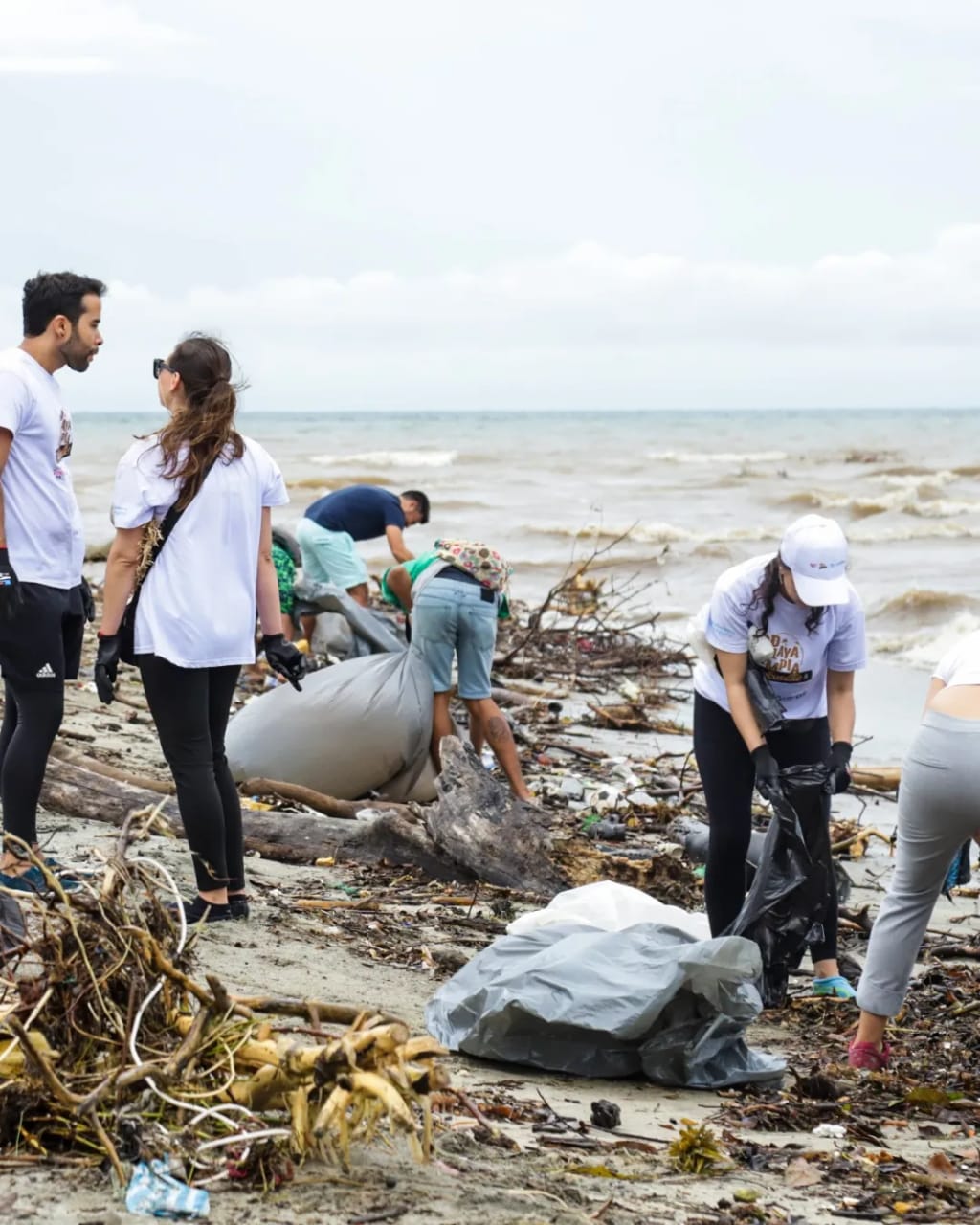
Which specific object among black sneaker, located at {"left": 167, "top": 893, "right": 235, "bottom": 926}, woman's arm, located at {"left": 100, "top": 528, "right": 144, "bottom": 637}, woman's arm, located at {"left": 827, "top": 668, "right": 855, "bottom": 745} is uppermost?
woman's arm, located at {"left": 100, "top": 528, "right": 144, "bottom": 637}

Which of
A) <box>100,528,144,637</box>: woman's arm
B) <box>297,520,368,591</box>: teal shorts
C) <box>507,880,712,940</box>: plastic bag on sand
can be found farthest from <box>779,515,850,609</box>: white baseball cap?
<box>297,520,368,591</box>: teal shorts

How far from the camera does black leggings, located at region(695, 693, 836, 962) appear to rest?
4301mm

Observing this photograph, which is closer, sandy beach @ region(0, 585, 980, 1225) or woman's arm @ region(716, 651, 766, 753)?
sandy beach @ region(0, 585, 980, 1225)

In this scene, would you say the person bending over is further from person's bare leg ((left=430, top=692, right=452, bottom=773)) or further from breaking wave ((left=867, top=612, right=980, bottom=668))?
breaking wave ((left=867, top=612, right=980, bottom=668))

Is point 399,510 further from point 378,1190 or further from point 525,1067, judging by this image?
point 378,1190

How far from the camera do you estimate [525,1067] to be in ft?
10.7

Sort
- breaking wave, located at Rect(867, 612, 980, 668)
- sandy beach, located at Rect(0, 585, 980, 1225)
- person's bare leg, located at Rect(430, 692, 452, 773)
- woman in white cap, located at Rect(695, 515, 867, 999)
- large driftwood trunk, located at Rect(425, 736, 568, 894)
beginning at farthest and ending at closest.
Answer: breaking wave, located at Rect(867, 612, 980, 668)
person's bare leg, located at Rect(430, 692, 452, 773)
large driftwood trunk, located at Rect(425, 736, 568, 894)
woman in white cap, located at Rect(695, 515, 867, 999)
sandy beach, located at Rect(0, 585, 980, 1225)

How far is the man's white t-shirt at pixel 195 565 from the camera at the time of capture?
12.5 feet

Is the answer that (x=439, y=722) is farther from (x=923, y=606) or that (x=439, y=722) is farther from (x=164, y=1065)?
(x=923, y=606)

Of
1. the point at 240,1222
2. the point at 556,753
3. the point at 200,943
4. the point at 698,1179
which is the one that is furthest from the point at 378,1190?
the point at 556,753

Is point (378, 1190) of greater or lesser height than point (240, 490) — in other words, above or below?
below

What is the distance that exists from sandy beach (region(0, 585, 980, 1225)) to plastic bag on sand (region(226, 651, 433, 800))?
41.0 inches

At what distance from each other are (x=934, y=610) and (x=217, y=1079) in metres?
11.9

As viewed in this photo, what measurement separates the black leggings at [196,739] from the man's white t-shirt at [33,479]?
386 millimetres
